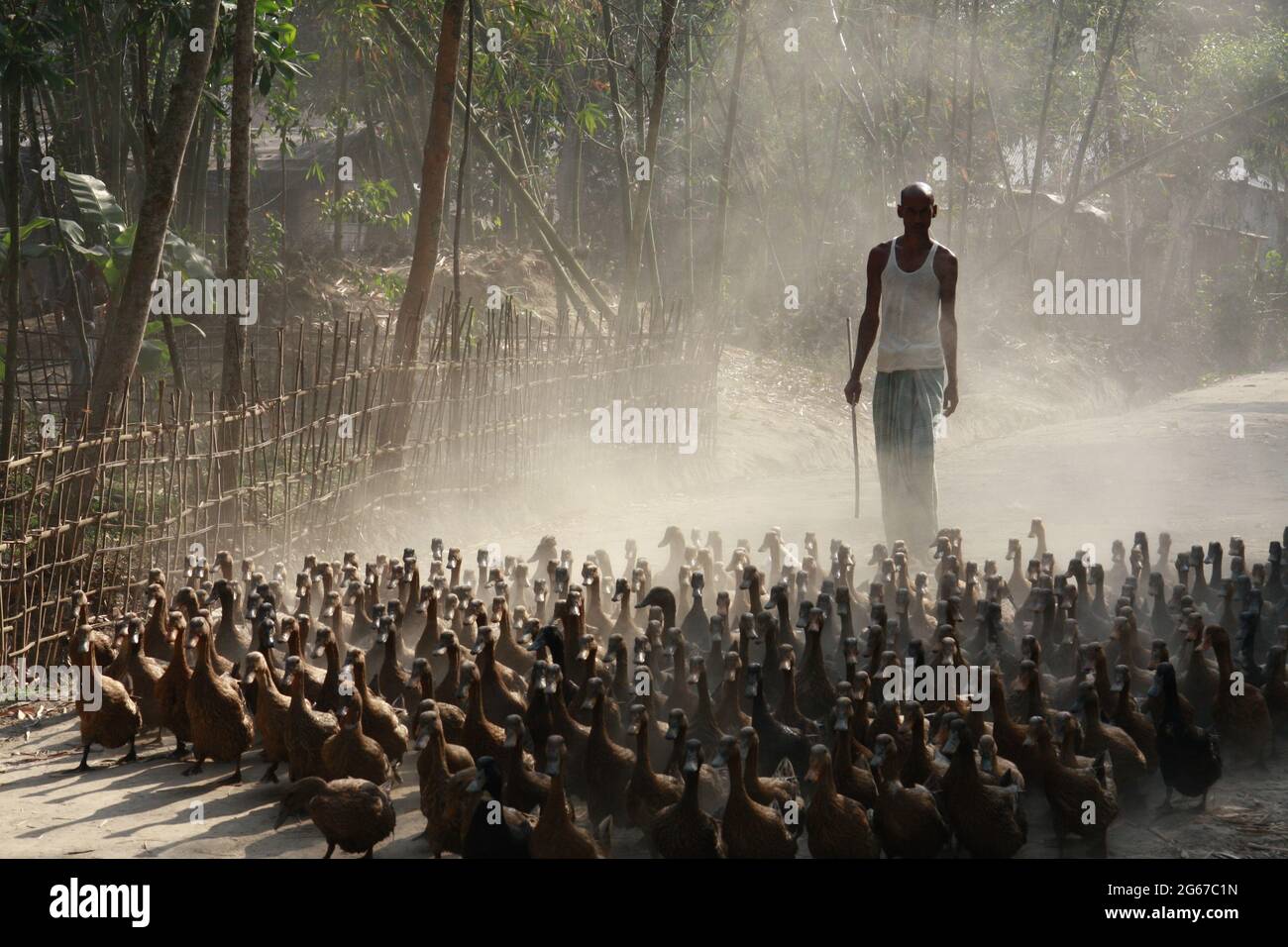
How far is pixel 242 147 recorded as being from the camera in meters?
10.6

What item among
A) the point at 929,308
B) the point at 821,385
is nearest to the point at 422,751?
the point at 929,308

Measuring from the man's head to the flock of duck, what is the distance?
89.1 inches

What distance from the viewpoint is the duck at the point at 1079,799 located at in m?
5.54

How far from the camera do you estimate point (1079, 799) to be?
554 centimetres

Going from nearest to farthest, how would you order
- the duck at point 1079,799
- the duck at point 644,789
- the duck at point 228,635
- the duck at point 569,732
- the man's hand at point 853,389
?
the duck at point 1079,799 < the duck at point 644,789 < the duck at point 569,732 < the duck at point 228,635 < the man's hand at point 853,389

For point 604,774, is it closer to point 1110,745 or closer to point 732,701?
point 732,701

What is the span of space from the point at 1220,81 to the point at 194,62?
27361mm

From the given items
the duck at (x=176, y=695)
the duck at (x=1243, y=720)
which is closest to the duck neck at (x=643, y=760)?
the duck at (x=176, y=695)

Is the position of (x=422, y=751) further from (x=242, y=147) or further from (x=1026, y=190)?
(x=1026, y=190)

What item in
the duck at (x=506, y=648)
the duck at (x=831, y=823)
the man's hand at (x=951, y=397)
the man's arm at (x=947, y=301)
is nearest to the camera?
the duck at (x=831, y=823)

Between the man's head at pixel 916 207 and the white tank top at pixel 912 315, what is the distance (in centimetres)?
22

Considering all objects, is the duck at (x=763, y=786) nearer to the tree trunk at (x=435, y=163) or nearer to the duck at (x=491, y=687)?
the duck at (x=491, y=687)

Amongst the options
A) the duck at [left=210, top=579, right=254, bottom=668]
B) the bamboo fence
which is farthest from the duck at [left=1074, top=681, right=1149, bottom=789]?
the bamboo fence

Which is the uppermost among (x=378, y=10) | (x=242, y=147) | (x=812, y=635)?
(x=378, y=10)
